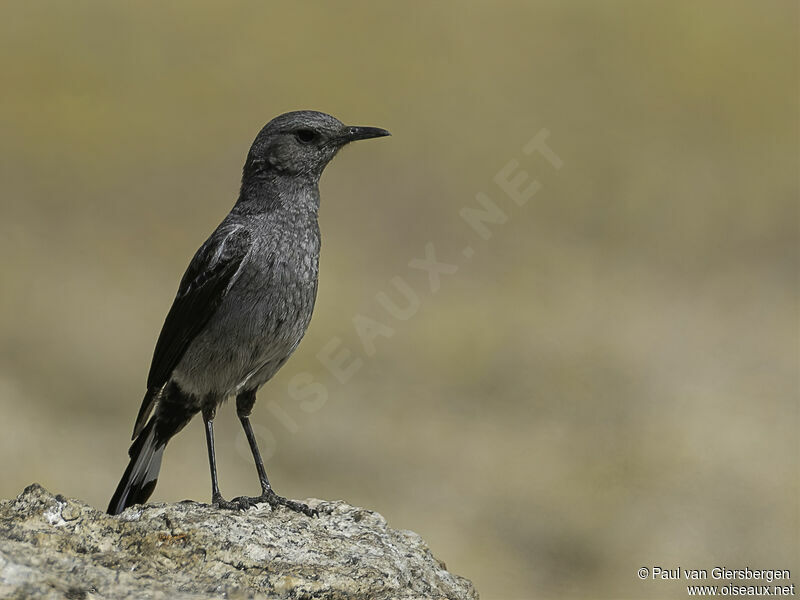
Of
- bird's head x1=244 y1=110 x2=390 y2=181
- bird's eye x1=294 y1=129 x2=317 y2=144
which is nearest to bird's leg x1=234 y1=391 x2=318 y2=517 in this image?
bird's head x1=244 y1=110 x2=390 y2=181

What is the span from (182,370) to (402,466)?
759 cm

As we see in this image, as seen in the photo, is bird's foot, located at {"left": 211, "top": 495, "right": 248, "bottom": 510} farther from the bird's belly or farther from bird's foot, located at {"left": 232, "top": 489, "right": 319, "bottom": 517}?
the bird's belly

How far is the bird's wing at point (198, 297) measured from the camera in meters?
6.86

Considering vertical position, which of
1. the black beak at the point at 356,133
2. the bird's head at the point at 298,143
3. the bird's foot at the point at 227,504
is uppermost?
the black beak at the point at 356,133

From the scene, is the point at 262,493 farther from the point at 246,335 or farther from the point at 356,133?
the point at 356,133

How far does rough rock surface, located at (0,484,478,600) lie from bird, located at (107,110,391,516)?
47.9 inches

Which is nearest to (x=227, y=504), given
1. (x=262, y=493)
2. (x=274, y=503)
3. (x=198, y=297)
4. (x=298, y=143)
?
(x=274, y=503)

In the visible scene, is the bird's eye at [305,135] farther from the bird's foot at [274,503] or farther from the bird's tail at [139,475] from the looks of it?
the bird's foot at [274,503]

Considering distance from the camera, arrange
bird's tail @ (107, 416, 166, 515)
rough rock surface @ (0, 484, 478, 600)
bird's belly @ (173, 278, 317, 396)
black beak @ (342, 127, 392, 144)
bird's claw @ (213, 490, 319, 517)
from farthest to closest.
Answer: black beak @ (342, 127, 392, 144) < bird's tail @ (107, 416, 166, 515) < bird's belly @ (173, 278, 317, 396) < bird's claw @ (213, 490, 319, 517) < rough rock surface @ (0, 484, 478, 600)

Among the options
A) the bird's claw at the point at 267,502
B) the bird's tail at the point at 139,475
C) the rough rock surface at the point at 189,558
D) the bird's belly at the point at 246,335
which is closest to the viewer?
the rough rock surface at the point at 189,558

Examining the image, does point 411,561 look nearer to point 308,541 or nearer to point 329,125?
point 308,541

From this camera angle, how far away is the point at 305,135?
23.6 ft

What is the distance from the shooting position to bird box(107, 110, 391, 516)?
6820 millimetres

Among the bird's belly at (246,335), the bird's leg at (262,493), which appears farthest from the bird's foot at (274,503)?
the bird's belly at (246,335)
